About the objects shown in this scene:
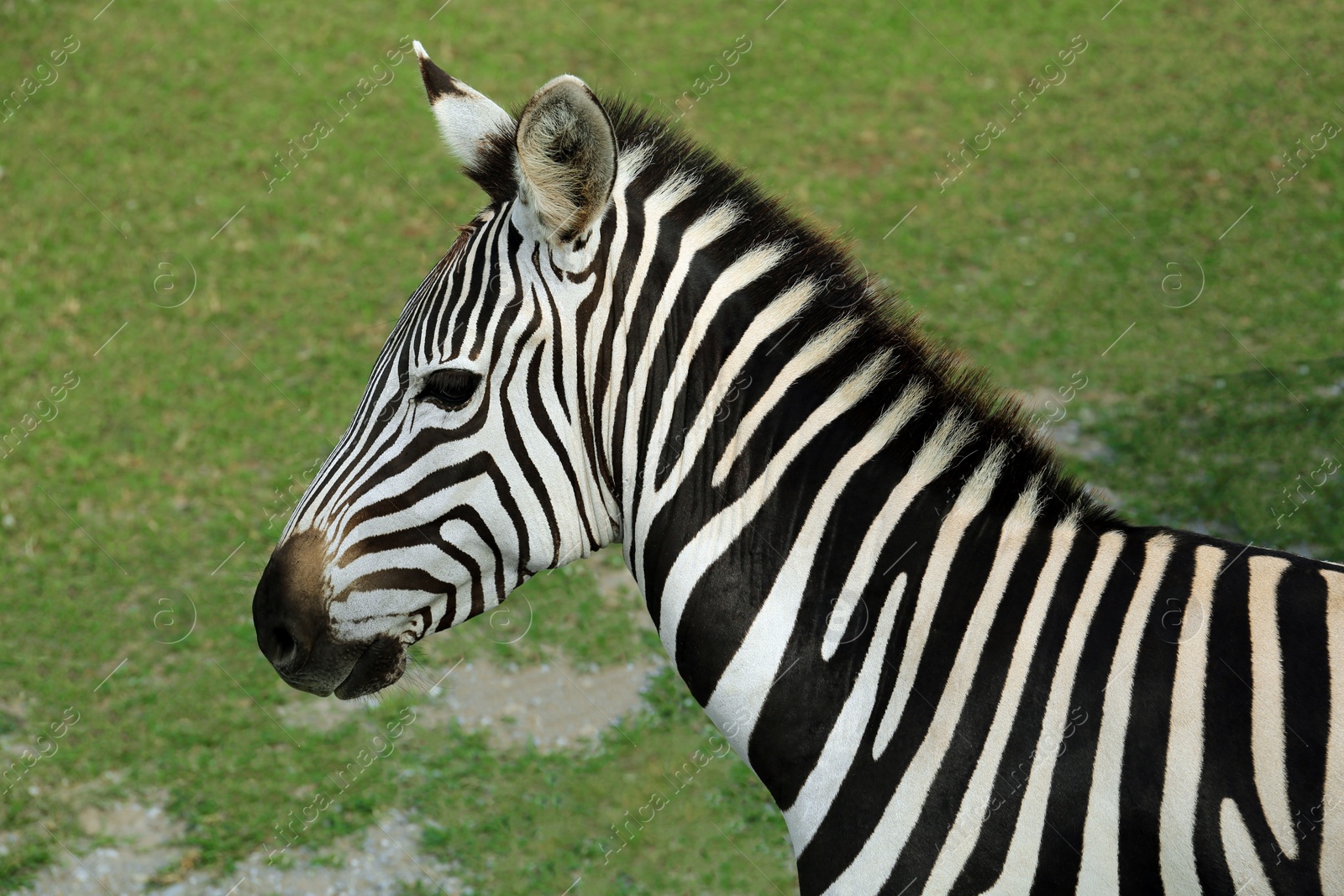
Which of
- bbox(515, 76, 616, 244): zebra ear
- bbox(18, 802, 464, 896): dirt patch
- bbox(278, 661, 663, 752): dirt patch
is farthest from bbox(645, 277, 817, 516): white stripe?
bbox(278, 661, 663, 752): dirt patch

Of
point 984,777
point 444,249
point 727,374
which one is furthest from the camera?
point 444,249

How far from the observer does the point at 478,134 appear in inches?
117

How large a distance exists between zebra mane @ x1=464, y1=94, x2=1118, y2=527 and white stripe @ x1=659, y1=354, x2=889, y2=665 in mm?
74

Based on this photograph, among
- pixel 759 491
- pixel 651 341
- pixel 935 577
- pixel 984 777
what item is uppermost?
pixel 651 341

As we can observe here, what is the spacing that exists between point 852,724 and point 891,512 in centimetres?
58

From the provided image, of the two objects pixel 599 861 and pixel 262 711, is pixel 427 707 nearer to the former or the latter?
pixel 262 711

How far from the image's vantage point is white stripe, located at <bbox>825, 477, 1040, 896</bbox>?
102 inches

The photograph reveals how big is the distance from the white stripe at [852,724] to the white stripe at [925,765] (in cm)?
14

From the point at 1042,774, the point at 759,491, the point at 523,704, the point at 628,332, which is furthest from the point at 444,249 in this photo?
the point at 1042,774

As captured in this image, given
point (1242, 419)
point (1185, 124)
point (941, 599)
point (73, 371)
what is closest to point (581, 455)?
point (941, 599)

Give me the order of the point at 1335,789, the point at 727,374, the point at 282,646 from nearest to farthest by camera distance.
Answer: the point at 1335,789, the point at 727,374, the point at 282,646

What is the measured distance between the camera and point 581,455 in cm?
287

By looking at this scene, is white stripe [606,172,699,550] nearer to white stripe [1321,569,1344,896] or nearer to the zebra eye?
the zebra eye

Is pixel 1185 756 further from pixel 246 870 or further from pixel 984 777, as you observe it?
pixel 246 870
